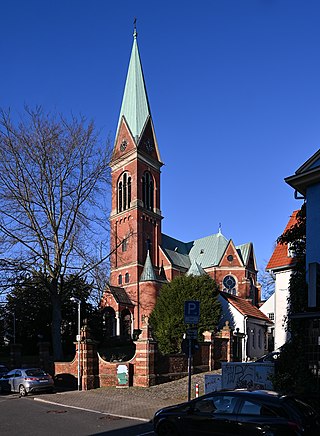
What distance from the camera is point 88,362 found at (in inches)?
969

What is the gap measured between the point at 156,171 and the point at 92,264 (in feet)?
126

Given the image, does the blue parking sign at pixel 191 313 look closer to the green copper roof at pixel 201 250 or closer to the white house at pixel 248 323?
the white house at pixel 248 323

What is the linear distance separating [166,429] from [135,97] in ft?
189

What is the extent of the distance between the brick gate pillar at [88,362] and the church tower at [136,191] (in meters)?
31.2

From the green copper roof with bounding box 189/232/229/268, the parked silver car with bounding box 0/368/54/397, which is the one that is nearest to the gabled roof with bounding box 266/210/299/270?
the parked silver car with bounding box 0/368/54/397

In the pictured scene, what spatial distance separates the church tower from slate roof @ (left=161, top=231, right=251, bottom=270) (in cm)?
463

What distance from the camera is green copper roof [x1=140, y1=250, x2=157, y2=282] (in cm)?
5669

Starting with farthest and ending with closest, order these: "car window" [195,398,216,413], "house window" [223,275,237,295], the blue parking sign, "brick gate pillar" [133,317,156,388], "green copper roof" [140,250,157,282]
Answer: "house window" [223,275,237,295], "green copper roof" [140,250,157,282], "brick gate pillar" [133,317,156,388], the blue parking sign, "car window" [195,398,216,413]

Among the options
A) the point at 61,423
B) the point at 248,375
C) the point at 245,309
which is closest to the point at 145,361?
the point at 248,375

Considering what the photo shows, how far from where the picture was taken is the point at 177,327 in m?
39.1

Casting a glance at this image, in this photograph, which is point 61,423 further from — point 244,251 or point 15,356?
point 244,251

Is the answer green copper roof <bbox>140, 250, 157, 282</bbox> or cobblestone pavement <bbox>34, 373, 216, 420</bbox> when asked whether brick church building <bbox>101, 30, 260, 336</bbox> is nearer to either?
green copper roof <bbox>140, 250, 157, 282</bbox>

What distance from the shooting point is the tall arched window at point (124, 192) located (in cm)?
6200

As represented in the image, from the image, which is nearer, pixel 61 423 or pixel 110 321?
pixel 61 423
